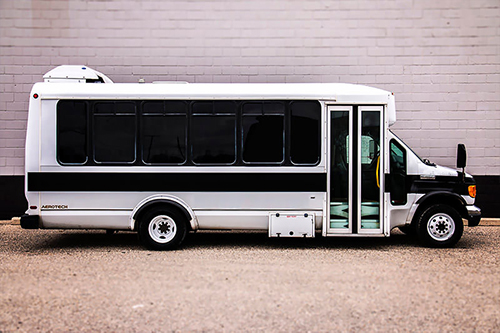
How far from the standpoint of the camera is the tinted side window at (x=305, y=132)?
835 centimetres

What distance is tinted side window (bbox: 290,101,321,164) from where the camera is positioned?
8.35 metres

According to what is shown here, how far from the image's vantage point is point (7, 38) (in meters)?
12.1

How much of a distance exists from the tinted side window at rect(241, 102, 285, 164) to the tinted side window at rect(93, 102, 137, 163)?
6.20ft

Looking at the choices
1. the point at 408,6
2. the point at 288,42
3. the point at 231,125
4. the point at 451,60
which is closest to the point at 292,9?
the point at 288,42

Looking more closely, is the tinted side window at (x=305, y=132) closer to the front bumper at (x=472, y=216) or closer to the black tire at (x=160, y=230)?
the black tire at (x=160, y=230)

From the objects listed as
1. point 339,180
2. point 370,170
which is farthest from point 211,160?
point 370,170

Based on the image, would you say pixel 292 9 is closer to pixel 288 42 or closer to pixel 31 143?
pixel 288 42

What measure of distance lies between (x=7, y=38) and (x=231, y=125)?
7126 millimetres

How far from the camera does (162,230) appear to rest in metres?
8.36

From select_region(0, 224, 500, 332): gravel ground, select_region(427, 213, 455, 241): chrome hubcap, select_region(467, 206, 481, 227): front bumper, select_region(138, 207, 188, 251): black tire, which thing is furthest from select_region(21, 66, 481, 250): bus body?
select_region(0, 224, 500, 332): gravel ground

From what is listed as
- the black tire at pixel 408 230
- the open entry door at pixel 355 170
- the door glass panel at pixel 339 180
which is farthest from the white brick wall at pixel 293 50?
the door glass panel at pixel 339 180

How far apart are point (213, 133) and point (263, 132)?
84cm

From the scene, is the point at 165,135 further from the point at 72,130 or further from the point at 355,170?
the point at 355,170

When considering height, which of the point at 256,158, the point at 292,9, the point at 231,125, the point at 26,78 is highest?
the point at 292,9
